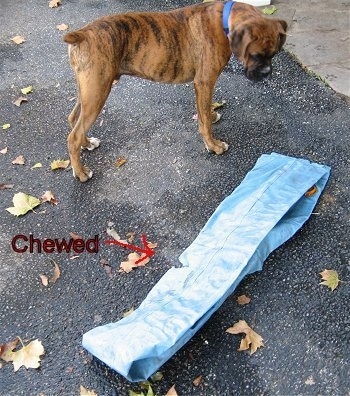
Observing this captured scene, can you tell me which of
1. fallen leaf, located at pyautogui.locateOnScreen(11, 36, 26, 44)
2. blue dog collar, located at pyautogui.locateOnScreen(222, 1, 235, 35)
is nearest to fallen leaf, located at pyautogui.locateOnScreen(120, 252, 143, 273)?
blue dog collar, located at pyautogui.locateOnScreen(222, 1, 235, 35)

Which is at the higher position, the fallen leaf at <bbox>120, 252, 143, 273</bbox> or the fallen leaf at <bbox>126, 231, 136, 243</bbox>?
the fallen leaf at <bbox>126, 231, 136, 243</bbox>

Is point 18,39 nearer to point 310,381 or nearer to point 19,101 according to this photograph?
point 19,101

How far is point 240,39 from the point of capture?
11.2 feet

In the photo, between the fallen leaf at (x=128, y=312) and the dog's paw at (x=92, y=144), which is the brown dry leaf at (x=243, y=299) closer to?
the fallen leaf at (x=128, y=312)

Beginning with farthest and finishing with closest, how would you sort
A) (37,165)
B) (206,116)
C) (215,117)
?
1. (215,117)
2. (37,165)
3. (206,116)

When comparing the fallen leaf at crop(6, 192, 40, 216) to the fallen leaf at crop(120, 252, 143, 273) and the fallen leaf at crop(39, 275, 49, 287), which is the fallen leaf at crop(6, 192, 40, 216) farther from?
the fallen leaf at crop(120, 252, 143, 273)

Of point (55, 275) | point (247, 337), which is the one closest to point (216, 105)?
point (55, 275)

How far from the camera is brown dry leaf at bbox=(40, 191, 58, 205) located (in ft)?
13.0

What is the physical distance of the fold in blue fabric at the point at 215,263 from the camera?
8.89 feet

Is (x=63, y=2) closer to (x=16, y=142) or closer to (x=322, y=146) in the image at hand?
(x=16, y=142)

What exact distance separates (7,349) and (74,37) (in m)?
2.04

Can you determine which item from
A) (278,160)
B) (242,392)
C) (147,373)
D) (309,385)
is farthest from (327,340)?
(278,160)

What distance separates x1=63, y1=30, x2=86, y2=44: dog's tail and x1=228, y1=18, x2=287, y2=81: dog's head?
3.33ft

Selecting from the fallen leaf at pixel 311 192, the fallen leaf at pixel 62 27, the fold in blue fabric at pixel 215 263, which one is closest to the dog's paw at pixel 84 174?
the fold in blue fabric at pixel 215 263
